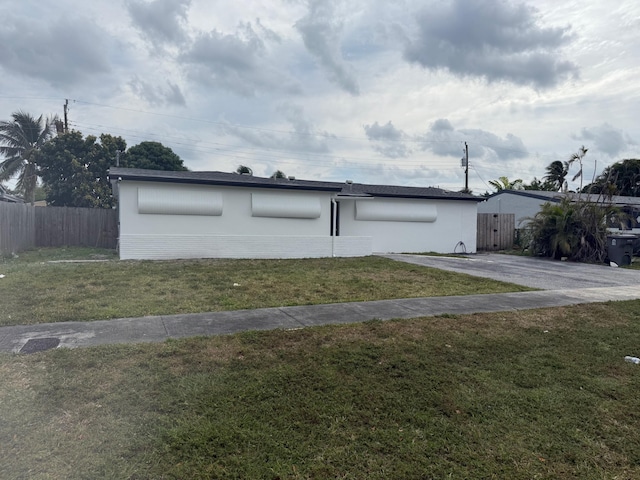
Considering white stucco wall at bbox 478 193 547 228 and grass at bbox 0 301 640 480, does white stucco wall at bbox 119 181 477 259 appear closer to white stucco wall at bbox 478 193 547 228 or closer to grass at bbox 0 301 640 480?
grass at bbox 0 301 640 480

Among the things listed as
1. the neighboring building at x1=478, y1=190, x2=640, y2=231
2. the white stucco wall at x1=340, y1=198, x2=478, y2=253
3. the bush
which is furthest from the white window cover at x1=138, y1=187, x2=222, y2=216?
the neighboring building at x1=478, y1=190, x2=640, y2=231

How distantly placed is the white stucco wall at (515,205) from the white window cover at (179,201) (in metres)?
17.1

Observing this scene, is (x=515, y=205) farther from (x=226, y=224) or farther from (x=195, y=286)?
(x=195, y=286)

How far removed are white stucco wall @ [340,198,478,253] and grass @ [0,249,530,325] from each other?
16.5 ft

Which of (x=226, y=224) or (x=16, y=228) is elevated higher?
(x=226, y=224)

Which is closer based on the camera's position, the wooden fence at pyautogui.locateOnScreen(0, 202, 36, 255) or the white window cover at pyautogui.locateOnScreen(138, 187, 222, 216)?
the wooden fence at pyautogui.locateOnScreen(0, 202, 36, 255)

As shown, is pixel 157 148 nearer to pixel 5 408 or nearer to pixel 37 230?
pixel 37 230

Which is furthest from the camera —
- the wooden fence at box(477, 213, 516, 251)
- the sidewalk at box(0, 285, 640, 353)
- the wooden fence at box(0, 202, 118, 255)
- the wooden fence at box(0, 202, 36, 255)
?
the wooden fence at box(477, 213, 516, 251)

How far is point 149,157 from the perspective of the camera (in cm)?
3281

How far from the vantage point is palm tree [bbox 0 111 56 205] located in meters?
27.5

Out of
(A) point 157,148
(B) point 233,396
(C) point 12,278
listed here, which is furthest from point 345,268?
(A) point 157,148

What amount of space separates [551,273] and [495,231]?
8.69m

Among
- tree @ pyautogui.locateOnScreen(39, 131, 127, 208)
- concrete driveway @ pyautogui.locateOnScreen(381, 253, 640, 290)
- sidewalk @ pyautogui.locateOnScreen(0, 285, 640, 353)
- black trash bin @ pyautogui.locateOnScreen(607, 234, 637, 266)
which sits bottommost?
sidewalk @ pyautogui.locateOnScreen(0, 285, 640, 353)

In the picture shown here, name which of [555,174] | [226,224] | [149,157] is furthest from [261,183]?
[555,174]
